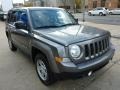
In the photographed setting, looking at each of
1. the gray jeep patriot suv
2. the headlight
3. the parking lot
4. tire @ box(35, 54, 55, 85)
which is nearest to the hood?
the gray jeep patriot suv

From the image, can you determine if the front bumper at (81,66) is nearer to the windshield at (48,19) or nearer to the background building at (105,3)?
the windshield at (48,19)

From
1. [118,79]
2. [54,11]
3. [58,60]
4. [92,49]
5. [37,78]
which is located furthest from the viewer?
[54,11]

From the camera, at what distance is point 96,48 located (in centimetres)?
327

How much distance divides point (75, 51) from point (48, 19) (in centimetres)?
161

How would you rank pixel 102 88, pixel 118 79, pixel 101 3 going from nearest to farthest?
1. pixel 102 88
2. pixel 118 79
3. pixel 101 3

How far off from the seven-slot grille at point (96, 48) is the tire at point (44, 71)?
2.89 feet

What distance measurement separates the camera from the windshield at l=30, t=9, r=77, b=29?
4.06 m

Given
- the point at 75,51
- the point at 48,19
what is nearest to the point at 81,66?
the point at 75,51

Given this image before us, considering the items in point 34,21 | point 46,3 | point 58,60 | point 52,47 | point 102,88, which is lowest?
point 102,88

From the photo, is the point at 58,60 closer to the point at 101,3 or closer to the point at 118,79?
the point at 118,79

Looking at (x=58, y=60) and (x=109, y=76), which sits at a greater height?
(x=58, y=60)

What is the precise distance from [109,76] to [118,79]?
9.1 inches

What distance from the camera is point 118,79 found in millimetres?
3855

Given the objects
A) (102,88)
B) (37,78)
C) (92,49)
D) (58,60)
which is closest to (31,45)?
(37,78)
